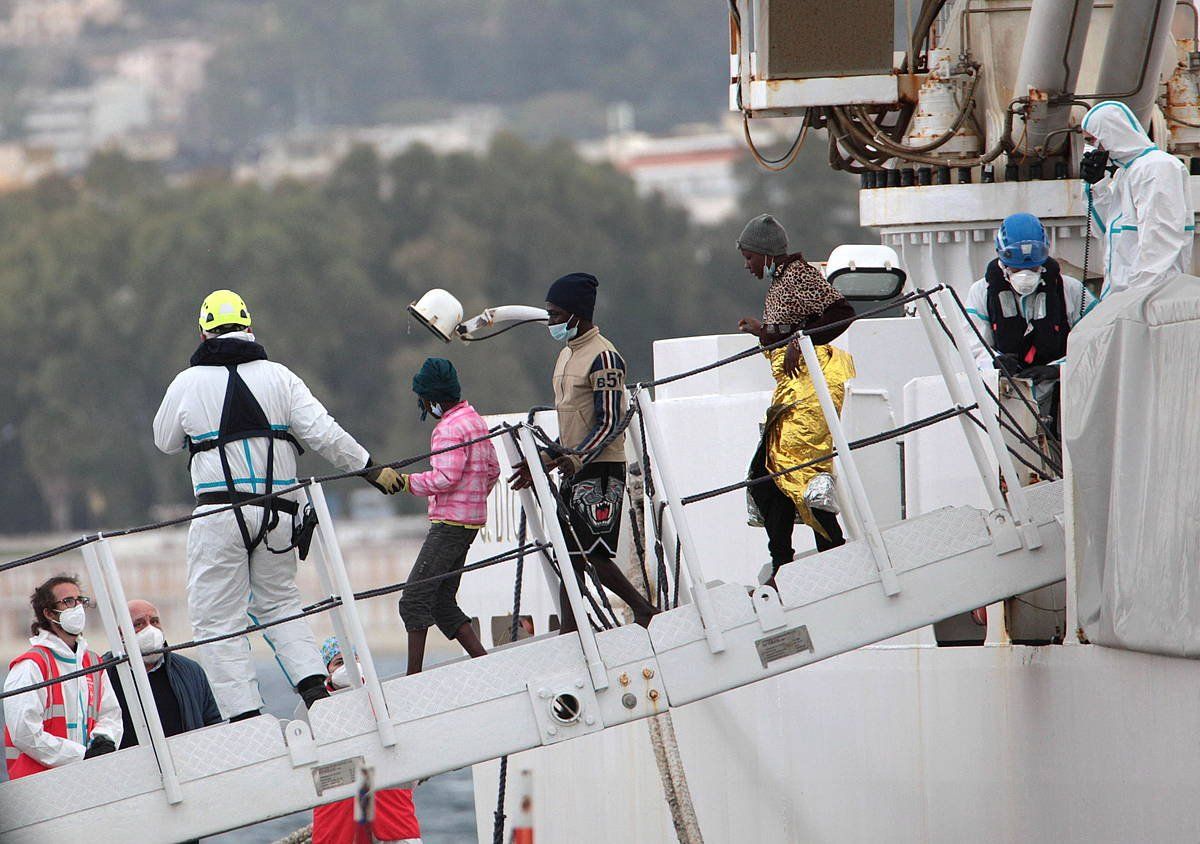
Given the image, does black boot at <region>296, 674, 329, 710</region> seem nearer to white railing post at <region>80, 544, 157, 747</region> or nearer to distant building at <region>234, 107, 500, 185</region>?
white railing post at <region>80, 544, 157, 747</region>

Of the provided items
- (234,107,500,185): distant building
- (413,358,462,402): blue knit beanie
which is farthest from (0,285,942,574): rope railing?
(234,107,500,185): distant building

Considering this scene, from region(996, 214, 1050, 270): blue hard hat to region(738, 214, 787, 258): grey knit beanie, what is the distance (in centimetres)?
118

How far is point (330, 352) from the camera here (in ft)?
290

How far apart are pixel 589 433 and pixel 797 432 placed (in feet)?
3.27

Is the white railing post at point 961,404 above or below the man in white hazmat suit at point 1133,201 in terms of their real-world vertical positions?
below

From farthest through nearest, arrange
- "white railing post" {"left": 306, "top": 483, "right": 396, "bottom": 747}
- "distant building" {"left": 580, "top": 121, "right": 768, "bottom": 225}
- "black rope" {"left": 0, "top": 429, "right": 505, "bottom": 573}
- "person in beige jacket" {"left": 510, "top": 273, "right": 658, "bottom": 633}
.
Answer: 1. "distant building" {"left": 580, "top": 121, "right": 768, "bottom": 225}
2. "person in beige jacket" {"left": 510, "top": 273, "right": 658, "bottom": 633}
3. "white railing post" {"left": 306, "top": 483, "right": 396, "bottom": 747}
4. "black rope" {"left": 0, "top": 429, "right": 505, "bottom": 573}

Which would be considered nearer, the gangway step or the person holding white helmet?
the gangway step

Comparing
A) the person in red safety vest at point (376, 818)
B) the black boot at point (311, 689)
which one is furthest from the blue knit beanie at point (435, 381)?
the black boot at point (311, 689)

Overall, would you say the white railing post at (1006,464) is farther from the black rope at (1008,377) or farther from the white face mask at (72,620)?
the white face mask at (72,620)

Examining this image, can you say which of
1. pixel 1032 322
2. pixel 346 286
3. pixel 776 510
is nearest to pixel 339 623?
pixel 776 510

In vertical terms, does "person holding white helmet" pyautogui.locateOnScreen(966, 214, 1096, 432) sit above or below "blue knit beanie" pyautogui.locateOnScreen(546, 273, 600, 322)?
below

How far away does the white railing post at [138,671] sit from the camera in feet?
28.3

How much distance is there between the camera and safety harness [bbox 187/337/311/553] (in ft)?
31.1

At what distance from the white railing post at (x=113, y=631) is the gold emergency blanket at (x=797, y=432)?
3.09m
